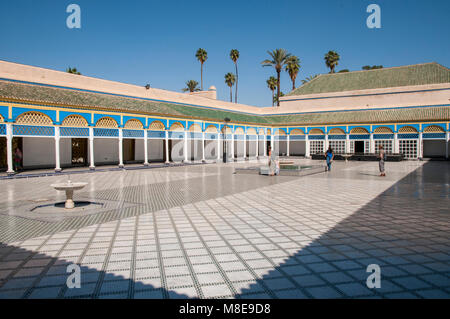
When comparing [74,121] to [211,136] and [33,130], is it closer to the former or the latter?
[33,130]

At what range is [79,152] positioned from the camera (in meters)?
24.0

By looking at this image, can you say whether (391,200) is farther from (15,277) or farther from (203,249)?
(15,277)

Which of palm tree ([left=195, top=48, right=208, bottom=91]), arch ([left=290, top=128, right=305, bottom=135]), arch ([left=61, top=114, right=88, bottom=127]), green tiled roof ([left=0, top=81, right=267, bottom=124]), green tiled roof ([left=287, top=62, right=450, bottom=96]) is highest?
palm tree ([left=195, top=48, right=208, bottom=91])

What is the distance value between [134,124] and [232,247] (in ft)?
60.0

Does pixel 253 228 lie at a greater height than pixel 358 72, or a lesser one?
lesser

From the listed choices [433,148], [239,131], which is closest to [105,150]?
[239,131]

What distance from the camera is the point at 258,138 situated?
36594 mm

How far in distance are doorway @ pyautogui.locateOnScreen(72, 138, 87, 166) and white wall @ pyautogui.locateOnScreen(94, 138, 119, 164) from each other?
2.45ft

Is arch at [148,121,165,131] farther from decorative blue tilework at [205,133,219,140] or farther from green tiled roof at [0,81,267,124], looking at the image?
decorative blue tilework at [205,133,219,140]

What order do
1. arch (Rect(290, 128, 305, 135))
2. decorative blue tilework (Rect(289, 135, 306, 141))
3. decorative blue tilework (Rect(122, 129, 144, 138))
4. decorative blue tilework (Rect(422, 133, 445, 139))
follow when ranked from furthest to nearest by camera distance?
arch (Rect(290, 128, 305, 135)) → decorative blue tilework (Rect(289, 135, 306, 141)) → decorative blue tilework (Rect(422, 133, 445, 139)) → decorative blue tilework (Rect(122, 129, 144, 138))

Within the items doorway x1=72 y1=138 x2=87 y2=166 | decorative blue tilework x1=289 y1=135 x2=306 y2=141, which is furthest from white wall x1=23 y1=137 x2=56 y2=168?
decorative blue tilework x1=289 y1=135 x2=306 y2=141

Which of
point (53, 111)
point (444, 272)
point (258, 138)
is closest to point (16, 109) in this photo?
point (53, 111)

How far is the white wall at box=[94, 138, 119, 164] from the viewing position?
24.6 metres
